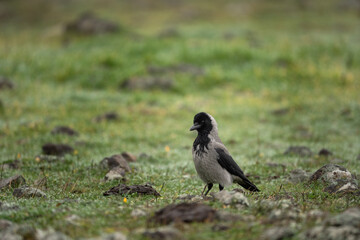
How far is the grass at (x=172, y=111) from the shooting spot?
22.8ft

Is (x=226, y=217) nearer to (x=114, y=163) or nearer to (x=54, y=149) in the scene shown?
(x=114, y=163)

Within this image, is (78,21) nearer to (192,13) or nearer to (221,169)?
(192,13)

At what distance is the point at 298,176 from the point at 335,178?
3.70 ft

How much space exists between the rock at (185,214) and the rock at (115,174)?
4.04m

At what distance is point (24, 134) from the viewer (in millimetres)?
15086

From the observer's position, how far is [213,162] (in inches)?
316

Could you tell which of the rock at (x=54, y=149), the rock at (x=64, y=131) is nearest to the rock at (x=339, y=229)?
the rock at (x=54, y=149)

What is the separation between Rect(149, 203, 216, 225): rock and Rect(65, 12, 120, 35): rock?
Result: 31115 mm

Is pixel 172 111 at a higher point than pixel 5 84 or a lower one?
lower

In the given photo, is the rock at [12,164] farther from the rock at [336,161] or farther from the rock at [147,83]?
the rock at [147,83]

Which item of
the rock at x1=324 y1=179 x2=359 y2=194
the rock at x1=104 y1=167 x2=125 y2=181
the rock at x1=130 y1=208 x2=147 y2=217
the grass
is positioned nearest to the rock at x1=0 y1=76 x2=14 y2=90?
the grass

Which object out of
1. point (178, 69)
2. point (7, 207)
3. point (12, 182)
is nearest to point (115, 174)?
point (12, 182)

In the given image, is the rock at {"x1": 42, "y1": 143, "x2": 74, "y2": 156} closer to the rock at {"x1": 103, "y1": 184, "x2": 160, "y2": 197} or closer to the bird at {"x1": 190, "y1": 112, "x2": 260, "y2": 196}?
the rock at {"x1": 103, "y1": 184, "x2": 160, "y2": 197}

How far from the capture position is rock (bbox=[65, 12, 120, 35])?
117 ft
